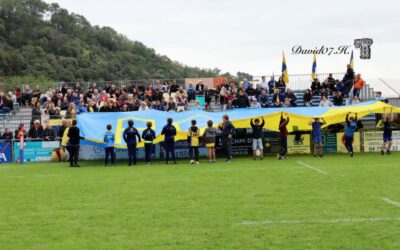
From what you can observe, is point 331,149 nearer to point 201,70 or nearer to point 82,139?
point 82,139

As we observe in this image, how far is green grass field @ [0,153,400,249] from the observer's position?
8.02 m

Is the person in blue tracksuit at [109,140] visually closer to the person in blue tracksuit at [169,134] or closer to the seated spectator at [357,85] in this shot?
the person in blue tracksuit at [169,134]

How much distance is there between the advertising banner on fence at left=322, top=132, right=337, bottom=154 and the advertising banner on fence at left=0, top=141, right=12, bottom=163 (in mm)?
14428

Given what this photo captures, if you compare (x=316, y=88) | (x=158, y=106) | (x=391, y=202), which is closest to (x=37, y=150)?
(x=158, y=106)

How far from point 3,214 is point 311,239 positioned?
600 cm

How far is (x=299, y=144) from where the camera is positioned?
25.3m

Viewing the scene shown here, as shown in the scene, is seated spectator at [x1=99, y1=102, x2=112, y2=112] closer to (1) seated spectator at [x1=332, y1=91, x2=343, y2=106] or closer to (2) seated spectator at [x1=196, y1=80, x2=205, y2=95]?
(2) seated spectator at [x1=196, y1=80, x2=205, y2=95]

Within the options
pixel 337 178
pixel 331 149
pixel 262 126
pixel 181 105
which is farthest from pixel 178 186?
pixel 181 105

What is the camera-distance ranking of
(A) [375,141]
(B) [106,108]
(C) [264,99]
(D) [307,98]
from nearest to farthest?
(A) [375,141], (B) [106,108], (C) [264,99], (D) [307,98]

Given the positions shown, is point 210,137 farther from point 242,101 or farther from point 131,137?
point 242,101

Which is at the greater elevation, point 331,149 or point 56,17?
point 56,17

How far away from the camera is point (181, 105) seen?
29.3 m

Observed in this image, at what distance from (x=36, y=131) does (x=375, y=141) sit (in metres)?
15.5

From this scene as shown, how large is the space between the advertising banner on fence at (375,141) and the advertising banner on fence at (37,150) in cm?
1408
